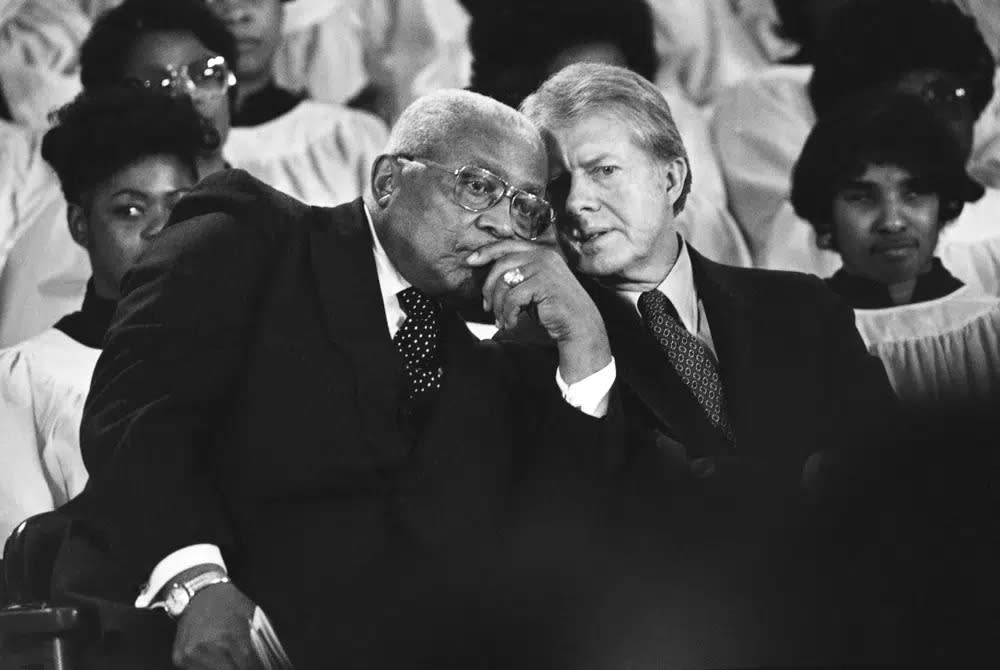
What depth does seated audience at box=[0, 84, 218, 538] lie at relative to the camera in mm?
2797

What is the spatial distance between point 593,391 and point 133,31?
6.06 feet

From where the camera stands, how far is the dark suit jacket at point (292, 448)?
154cm

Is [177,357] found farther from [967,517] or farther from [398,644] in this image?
[967,517]

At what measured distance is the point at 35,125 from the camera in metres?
3.37

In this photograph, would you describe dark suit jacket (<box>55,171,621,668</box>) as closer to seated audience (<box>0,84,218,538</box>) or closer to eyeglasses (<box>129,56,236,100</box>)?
seated audience (<box>0,84,218,538</box>)

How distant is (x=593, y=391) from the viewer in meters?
1.77

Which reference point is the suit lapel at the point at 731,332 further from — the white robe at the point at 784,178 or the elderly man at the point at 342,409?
the white robe at the point at 784,178

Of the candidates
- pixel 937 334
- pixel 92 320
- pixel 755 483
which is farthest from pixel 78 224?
pixel 755 483

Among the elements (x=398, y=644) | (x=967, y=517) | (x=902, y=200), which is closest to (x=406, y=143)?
(x=398, y=644)

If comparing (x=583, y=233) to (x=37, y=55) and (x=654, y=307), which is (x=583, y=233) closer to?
(x=654, y=307)

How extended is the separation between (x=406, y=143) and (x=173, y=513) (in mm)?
536

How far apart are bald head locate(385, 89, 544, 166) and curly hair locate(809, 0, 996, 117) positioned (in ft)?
5.79

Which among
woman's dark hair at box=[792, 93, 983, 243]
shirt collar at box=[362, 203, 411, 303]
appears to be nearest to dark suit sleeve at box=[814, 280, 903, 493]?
shirt collar at box=[362, 203, 411, 303]

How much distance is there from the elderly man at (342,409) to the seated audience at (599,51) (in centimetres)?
150
